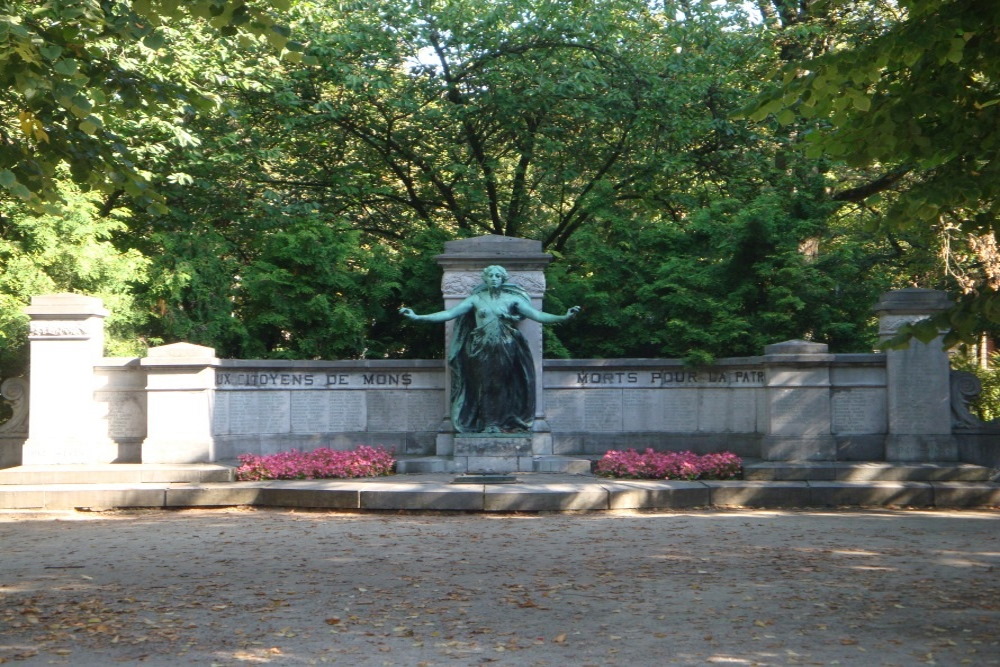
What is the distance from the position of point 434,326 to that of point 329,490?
18.5 ft

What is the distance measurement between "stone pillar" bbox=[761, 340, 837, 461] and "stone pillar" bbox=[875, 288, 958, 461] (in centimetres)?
82

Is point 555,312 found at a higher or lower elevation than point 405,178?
lower

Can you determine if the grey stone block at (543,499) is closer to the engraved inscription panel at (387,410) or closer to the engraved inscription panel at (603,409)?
the engraved inscription panel at (603,409)

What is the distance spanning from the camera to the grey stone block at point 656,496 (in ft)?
41.3

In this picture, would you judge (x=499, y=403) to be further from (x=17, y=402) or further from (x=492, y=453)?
(x=17, y=402)

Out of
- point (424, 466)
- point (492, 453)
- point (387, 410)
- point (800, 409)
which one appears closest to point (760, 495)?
point (800, 409)

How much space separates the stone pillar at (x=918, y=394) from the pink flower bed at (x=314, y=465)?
664 cm

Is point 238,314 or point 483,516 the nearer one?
point 483,516

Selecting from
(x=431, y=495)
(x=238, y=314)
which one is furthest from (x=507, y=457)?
(x=238, y=314)

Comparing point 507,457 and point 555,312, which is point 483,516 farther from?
point 555,312

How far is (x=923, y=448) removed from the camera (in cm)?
1445

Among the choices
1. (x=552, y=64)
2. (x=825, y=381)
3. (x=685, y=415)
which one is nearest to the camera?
(x=825, y=381)

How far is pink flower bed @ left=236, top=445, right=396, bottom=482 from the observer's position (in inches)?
552

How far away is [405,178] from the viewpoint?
69.3 ft
